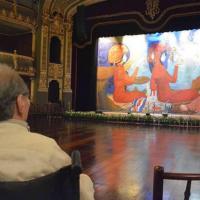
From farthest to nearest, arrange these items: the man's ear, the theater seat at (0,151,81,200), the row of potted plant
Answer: the row of potted plant
the man's ear
the theater seat at (0,151,81,200)

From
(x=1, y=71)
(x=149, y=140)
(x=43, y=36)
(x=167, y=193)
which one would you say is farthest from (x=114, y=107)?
(x=1, y=71)

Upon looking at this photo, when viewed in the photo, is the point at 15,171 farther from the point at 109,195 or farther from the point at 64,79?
the point at 64,79

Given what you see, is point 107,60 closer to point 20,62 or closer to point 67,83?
point 67,83

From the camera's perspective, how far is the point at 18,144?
51.1 inches

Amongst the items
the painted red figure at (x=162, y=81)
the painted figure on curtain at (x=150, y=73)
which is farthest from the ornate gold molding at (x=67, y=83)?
the painted red figure at (x=162, y=81)

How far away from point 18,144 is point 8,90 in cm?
20

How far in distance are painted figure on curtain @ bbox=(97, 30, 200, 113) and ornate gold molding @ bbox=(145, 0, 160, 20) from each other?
126cm

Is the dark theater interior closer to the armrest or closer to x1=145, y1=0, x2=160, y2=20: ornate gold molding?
x1=145, y1=0, x2=160, y2=20: ornate gold molding

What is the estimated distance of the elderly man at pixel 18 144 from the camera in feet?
4.18

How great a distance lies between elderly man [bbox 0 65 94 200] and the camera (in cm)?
128

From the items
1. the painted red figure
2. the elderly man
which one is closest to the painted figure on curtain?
the painted red figure

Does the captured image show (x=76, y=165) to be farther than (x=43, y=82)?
No

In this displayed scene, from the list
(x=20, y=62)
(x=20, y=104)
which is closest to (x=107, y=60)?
(x=20, y=62)

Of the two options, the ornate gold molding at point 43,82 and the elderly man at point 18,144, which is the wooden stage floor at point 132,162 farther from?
the ornate gold molding at point 43,82
